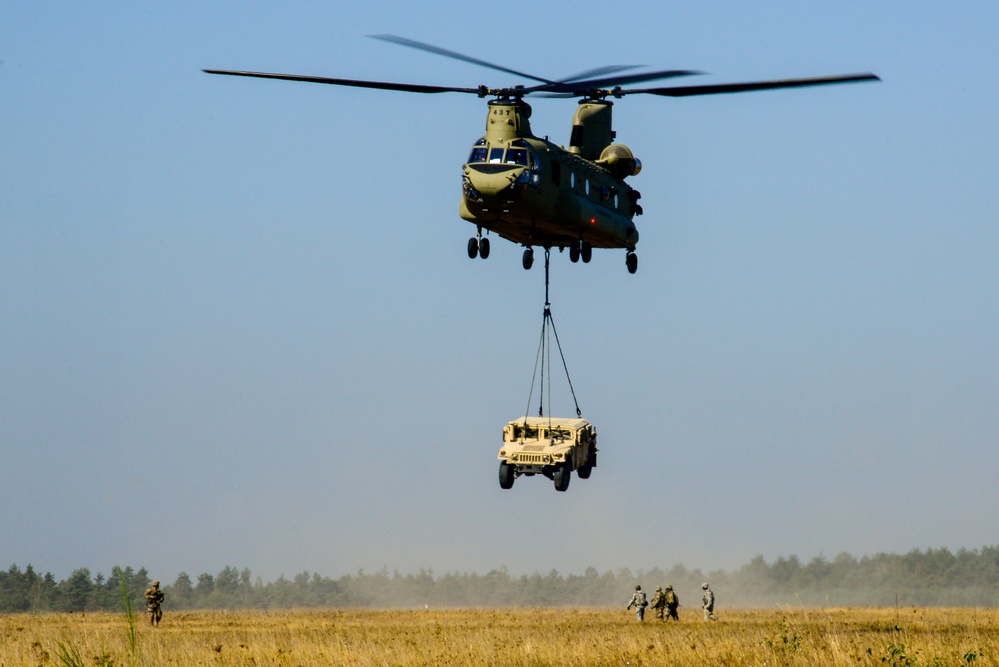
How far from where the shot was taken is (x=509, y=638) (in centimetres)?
2877

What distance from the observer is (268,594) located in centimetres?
6175

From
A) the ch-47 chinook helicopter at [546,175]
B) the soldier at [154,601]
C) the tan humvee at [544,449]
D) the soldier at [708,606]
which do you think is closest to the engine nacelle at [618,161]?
the ch-47 chinook helicopter at [546,175]

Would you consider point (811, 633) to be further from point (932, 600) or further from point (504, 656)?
point (932, 600)

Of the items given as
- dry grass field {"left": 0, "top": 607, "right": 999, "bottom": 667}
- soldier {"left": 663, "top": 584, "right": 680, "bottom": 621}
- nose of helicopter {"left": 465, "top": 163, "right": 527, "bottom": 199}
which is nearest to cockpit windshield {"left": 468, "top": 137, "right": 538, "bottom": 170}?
nose of helicopter {"left": 465, "top": 163, "right": 527, "bottom": 199}

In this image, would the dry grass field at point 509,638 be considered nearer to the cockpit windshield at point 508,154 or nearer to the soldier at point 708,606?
the soldier at point 708,606

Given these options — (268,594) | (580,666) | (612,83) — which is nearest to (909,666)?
(580,666)

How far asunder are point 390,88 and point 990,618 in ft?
71.7

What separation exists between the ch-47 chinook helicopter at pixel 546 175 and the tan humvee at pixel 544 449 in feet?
12.9

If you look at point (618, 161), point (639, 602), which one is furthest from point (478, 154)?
point (639, 602)

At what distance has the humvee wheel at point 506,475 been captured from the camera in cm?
3177

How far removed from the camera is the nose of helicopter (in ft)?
97.5

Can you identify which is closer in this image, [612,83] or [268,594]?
[612,83]

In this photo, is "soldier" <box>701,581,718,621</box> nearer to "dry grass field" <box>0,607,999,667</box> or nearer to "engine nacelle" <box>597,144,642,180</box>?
"dry grass field" <box>0,607,999,667</box>

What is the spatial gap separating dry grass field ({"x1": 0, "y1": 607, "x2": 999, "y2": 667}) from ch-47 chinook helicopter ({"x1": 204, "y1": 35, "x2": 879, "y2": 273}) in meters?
9.08
